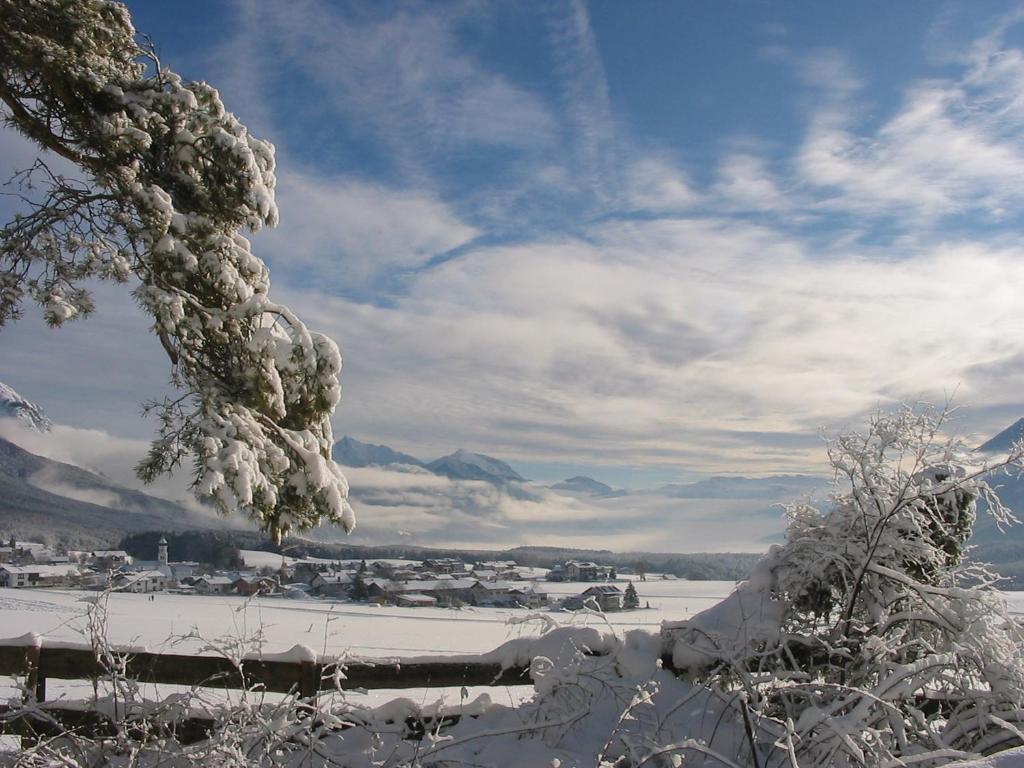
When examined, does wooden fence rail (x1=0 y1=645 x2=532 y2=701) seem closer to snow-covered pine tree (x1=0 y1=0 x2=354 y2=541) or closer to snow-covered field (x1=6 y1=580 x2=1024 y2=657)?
snow-covered field (x1=6 y1=580 x2=1024 y2=657)

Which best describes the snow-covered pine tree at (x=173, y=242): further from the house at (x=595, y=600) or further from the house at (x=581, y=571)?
the house at (x=581, y=571)

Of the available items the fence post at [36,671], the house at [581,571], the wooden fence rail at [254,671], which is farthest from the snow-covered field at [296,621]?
the house at [581,571]

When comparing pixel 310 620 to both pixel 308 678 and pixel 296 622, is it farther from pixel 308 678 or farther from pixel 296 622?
pixel 296 622

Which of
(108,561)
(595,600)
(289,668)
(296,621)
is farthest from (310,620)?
(296,621)

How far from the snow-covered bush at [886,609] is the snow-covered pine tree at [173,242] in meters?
4.41

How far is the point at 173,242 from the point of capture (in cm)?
712

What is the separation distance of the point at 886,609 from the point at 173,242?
661cm

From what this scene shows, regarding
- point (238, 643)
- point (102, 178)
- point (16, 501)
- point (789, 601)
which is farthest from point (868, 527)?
point (16, 501)

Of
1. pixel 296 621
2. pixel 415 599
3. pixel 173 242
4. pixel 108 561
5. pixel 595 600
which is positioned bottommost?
pixel 296 621

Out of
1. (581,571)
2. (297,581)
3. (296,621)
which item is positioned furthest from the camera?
(581,571)

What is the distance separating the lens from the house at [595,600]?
12.8 ft

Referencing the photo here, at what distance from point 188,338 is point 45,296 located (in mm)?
1528

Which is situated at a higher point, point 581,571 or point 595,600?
point 595,600

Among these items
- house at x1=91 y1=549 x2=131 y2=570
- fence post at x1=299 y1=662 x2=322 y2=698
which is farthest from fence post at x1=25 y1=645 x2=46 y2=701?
fence post at x1=299 y1=662 x2=322 y2=698
